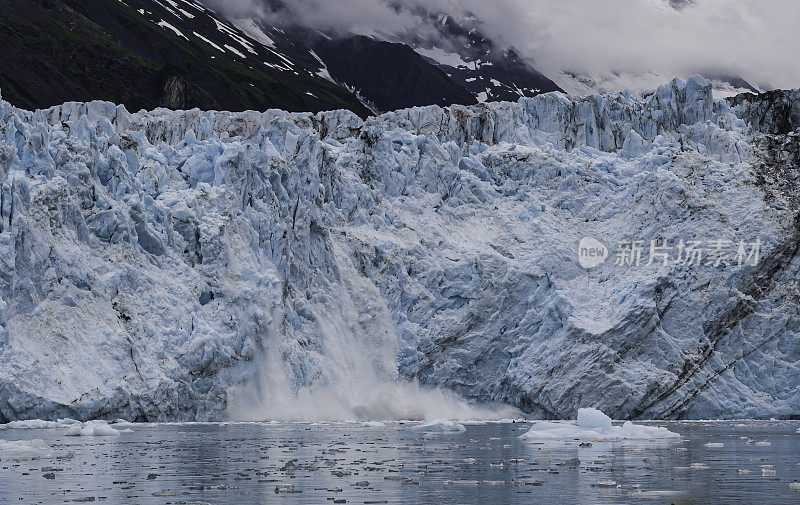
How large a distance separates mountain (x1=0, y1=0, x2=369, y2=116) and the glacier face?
39574 millimetres

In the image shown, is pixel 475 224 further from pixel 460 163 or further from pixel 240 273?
pixel 240 273

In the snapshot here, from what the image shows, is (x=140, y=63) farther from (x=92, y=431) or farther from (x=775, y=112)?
(x=92, y=431)

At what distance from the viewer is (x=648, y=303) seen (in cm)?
4316

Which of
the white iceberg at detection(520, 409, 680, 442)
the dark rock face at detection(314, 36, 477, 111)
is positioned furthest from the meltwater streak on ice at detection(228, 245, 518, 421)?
the dark rock face at detection(314, 36, 477, 111)

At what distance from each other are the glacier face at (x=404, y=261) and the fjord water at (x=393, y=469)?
22.0 feet

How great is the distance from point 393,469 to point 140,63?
92323 mm

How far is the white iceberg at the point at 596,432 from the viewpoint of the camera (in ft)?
96.2

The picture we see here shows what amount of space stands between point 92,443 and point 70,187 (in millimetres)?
14274

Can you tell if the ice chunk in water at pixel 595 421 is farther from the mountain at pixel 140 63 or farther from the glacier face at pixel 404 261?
the mountain at pixel 140 63

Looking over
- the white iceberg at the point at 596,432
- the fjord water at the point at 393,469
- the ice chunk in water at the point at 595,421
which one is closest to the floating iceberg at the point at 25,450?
the fjord water at the point at 393,469

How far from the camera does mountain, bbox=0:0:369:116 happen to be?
91.6 metres

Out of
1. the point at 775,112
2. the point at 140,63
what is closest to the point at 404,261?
the point at 775,112

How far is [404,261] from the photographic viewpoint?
45531 mm

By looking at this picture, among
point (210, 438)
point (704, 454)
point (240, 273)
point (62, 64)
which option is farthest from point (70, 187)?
point (62, 64)
